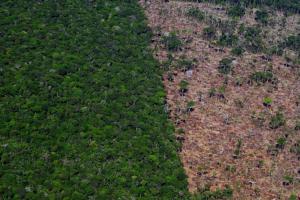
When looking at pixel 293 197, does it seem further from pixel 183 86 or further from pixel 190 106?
pixel 183 86

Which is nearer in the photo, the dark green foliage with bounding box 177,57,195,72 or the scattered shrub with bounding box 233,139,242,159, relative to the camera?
the scattered shrub with bounding box 233,139,242,159

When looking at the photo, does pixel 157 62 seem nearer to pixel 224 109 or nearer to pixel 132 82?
pixel 132 82

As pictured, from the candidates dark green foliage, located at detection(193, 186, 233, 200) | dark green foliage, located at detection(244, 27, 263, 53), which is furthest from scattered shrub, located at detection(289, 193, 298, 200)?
dark green foliage, located at detection(244, 27, 263, 53)

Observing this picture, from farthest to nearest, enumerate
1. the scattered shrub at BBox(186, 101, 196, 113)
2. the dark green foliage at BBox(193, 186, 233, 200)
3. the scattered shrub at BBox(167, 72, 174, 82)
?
1. the scattered shrub at BBox(167, 72, 174, 82)
2. the scattered shrub at BBox(186, 101, 196, 113)
3. the dark green foliage at BBox(193, 186, 233, 200)

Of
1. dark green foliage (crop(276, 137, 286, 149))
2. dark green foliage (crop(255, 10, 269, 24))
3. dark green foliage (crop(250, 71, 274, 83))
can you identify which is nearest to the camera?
dark green foliage (crop(276, 137, 286, 149))

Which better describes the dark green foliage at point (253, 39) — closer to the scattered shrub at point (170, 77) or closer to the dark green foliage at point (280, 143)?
the scattered shrub at point (170, 77)

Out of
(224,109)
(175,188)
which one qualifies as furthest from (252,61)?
(175,188)

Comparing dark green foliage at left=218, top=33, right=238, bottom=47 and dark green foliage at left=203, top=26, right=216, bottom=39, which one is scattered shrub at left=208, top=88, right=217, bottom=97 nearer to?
dark green foliage at left=218, top=33, right=238, bottom=47

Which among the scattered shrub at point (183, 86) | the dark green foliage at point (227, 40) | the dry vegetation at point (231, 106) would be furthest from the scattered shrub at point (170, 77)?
the dark green foliage at point (227, 40)
